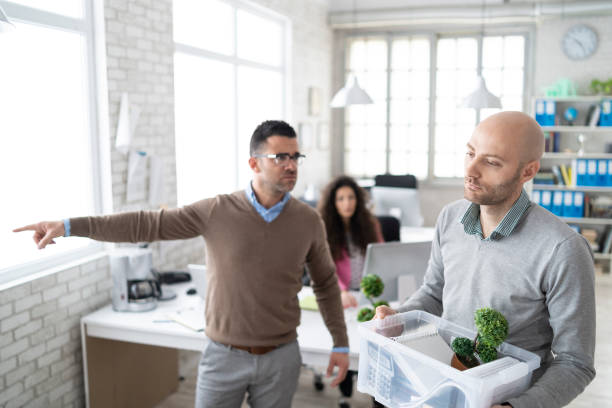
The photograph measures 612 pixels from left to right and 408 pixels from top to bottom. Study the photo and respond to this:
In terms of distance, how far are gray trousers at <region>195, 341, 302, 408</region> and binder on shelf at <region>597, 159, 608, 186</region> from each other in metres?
5.89

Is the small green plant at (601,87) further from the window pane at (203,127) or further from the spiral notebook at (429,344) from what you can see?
the spiral notebook at (429,344)

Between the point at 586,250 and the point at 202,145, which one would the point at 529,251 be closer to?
the point at 586,250

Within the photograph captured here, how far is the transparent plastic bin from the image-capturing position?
1.14m

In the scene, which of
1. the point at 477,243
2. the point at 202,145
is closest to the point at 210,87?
the point at 202,145

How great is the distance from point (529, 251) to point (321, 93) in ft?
21.4

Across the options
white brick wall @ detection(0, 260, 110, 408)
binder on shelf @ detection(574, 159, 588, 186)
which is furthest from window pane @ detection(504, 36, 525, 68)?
white brick wall @ detection(0, 260, 110, 408)

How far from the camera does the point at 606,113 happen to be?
6684mm

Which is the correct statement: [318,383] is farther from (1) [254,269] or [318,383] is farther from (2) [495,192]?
(2) [495,192]

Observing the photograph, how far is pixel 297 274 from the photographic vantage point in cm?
223

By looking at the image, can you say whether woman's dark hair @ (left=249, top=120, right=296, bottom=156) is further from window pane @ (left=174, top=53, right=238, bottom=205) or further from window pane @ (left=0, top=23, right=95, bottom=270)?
window pane @ (left=174, top=53, right=238, bottom=205)

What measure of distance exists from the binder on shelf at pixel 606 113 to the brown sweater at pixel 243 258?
586cm

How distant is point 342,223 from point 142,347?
5.01 ft

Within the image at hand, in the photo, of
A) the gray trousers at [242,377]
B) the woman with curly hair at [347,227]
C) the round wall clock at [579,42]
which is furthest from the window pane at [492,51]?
the gray trousers at [242,377]

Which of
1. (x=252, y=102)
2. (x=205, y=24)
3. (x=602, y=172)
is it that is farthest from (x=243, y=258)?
(x=602, y=172)
